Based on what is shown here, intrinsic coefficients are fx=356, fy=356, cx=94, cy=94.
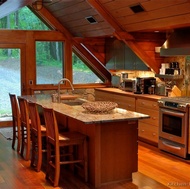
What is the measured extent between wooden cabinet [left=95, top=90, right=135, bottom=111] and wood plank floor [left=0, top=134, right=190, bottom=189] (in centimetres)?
134

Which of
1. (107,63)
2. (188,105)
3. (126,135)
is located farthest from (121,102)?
(126,135)

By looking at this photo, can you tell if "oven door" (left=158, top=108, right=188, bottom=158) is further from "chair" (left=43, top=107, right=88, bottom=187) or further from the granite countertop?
"chair" (left=43, top=107, right=88, bottom=187)

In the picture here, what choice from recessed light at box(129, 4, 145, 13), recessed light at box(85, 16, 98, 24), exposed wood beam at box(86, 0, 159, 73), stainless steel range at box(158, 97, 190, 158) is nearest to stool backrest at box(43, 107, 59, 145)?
stainless steel range at box(158, 97, 190, 158)

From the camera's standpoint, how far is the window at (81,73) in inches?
356

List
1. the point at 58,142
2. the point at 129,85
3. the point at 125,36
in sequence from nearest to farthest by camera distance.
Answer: the point at 58,142 < the point at 125,36 < the point at 129,85

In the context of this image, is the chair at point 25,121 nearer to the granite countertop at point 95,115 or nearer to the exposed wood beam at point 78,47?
the granite countertop at point 95,115

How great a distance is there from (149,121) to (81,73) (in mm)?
3005

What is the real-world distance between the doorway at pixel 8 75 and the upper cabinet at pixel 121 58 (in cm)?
218

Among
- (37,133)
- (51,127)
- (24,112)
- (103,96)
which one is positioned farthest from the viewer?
(103,96)

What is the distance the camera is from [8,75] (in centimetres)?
852

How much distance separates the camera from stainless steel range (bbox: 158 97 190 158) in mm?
5699

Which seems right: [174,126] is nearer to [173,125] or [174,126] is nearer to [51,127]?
[173,125]

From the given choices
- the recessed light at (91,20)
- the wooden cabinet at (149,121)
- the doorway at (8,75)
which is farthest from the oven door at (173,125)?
the doorway at (8,75)

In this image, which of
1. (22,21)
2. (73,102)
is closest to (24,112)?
(73,102)
